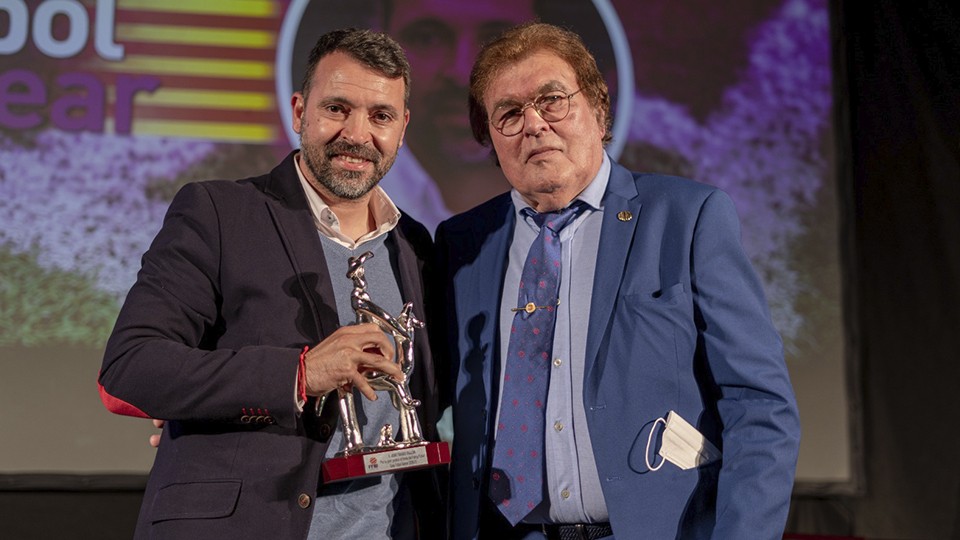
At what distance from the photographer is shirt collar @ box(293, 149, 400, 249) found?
7.02 feet

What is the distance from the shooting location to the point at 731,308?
1.91 meters

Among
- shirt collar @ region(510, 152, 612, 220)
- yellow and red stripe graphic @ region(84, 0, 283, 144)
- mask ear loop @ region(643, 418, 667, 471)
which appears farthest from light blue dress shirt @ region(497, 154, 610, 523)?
yellow and red stripe graphic @ region(84, 0, 283, 144)

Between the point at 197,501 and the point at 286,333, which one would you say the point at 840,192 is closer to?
the point at 286,333

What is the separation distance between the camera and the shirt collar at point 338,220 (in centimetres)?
214

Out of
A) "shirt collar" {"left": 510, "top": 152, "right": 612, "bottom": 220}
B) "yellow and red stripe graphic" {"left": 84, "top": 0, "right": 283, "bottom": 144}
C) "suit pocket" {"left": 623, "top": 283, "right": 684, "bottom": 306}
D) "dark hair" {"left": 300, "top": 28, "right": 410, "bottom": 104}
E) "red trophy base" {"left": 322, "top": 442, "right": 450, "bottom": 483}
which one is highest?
"yellow and red stripe graphic" {"left": 84, "top": 0, "right": 283, "bottom": 144}

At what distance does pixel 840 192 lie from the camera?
3699 millimetres

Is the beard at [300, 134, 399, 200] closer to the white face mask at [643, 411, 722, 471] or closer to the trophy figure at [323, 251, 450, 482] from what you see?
the trophy figure at [323, 251, 450, 482]

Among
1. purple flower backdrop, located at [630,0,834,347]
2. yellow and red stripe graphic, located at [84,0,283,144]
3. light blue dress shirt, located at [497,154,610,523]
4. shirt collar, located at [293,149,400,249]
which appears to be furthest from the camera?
purple flower backdrop, located at [630,0,834,347]

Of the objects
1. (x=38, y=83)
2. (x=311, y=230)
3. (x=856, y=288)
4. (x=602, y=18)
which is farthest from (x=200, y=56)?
(x=856, y=288)

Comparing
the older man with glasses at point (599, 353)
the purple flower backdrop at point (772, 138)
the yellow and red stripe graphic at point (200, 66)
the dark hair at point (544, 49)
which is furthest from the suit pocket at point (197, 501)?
the purple flower backdrop at point (772, 138)

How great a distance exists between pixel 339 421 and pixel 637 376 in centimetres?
59

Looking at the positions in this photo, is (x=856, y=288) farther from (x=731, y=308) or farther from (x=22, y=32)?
(x=22, y=32)

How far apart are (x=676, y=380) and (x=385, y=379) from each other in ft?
1.84

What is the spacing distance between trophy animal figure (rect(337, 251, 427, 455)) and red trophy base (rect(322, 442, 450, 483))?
0.02 m
